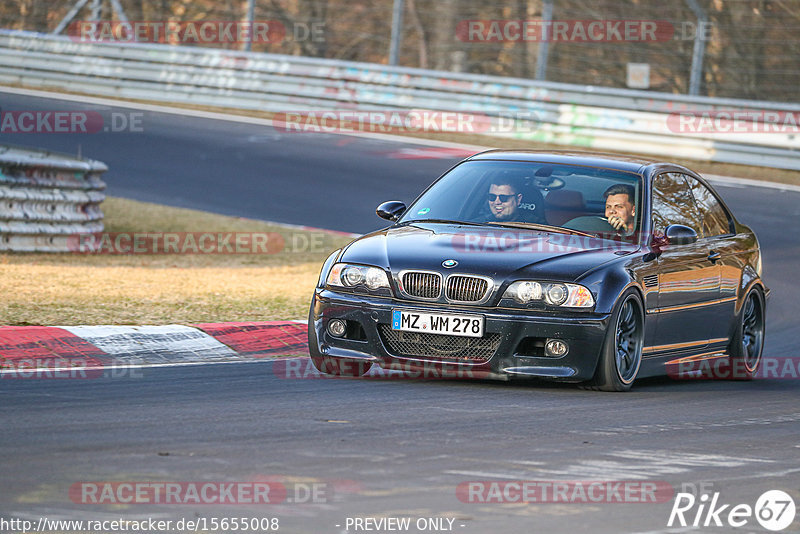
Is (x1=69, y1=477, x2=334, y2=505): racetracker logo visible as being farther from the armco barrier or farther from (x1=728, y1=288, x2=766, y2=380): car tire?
the armco barrier

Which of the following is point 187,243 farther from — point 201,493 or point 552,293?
point 201,493

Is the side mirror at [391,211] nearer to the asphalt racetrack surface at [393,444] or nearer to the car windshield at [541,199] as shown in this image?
the car windshield at [541,199]

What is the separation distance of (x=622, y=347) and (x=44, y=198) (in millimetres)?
8280

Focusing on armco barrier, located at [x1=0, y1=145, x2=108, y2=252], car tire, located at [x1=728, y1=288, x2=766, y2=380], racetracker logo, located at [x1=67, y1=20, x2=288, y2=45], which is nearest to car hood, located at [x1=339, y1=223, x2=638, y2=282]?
car tire, located at [x1=728, y1=288, x2=766, y2=380]

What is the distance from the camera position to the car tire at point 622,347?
775cm

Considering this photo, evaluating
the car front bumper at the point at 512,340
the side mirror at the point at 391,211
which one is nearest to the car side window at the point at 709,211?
the side mirror at the point at 391,211

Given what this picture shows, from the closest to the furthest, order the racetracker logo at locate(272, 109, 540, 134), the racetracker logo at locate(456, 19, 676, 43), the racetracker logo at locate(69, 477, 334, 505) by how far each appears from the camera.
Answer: the racetracker logo at locate(69, 477, 334, 505)
the racetracker logo at locate(272, 109, 540, 134)
the racetracker logo at locate(456, 19, 676, 43)

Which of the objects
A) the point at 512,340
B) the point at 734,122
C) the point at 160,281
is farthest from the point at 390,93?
the point at 512,340

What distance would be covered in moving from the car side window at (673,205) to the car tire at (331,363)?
2.09 metres

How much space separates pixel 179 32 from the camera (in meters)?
→ 32.8

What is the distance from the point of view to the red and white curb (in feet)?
26.9

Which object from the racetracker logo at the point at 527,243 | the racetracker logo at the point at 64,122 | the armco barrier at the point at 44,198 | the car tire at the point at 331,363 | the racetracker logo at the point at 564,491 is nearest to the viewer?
the racetracker logo at the point at 564,491

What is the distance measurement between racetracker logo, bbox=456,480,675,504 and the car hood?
2.36 metres

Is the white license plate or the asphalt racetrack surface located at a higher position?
the white license plate
